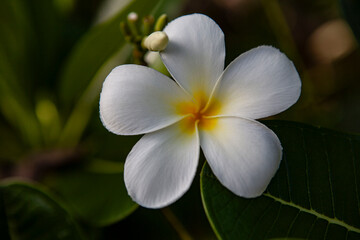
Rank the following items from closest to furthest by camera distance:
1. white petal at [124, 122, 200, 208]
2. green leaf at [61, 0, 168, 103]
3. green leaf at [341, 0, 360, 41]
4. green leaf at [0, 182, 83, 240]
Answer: white petal at [124, 122, 200, 208], green leaf at [0, 182, 83, 240], green leaf at [341, 0, 360, 41], green leaf at [61, 0, 168, 103]

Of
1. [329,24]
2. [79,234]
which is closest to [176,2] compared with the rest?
[79,234]

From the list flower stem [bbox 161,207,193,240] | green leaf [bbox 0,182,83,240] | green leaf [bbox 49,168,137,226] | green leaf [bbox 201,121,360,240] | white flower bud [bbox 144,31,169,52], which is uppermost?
white flower bud [bbox 144,31,169,52]

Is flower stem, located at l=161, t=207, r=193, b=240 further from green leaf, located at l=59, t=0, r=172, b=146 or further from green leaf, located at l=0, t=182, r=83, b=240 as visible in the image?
green leaf, located at l=59, t=0, r=172, b=146

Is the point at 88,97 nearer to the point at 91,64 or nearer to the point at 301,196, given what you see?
the point at 91,64

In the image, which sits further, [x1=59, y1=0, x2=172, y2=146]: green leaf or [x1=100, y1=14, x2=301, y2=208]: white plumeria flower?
[x1=59, y1=0, x2=172, y2=146]: green leaf

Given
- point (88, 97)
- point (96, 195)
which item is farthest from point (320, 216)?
point (88, 97)

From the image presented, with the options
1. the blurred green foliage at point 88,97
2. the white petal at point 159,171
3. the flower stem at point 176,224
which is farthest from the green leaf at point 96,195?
the white petal at point 159,171

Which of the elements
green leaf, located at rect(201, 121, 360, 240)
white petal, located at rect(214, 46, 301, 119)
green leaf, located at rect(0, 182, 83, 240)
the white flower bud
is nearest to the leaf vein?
green leaf, located at rect(201, 121, 360, 240)
